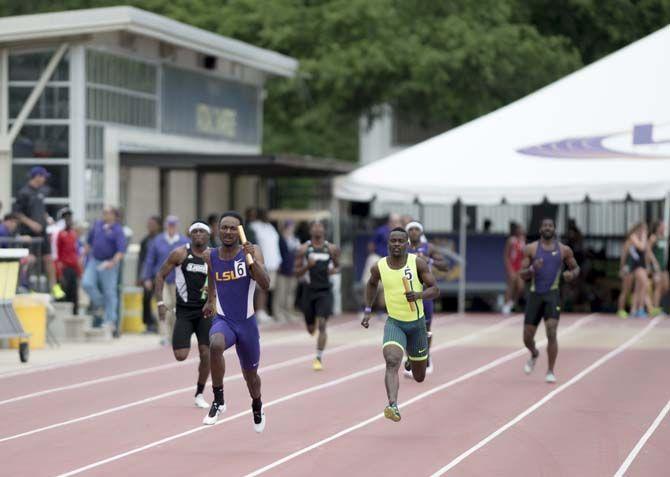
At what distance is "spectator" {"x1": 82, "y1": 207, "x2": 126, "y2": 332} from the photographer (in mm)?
A: 26016

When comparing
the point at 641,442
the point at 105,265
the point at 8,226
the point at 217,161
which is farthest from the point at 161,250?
the point at 641,442

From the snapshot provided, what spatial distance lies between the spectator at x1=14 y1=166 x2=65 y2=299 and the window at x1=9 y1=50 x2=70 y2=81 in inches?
199

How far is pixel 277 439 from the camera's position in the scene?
45.8 ft

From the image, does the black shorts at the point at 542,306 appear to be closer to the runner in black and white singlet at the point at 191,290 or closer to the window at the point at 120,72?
the runner in black and white singlet at the point at 191,290

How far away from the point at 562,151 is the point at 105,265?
9.45 m

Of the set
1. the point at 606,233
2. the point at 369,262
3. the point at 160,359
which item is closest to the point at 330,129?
the point at 606,233

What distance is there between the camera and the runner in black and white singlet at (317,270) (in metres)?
21.6

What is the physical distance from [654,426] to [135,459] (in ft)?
17.2

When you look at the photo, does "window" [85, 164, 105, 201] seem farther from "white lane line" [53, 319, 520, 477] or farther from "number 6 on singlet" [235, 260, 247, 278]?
"number 6 on singlet" [235, 260, 247, 278]

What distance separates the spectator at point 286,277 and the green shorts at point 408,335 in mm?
15851

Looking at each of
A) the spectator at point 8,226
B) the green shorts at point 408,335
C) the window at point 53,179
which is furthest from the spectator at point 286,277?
the green shorts at point 408,335

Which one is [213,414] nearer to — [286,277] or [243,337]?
[243,337]

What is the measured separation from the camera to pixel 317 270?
21609 mm

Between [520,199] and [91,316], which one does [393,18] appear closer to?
[520,199]
